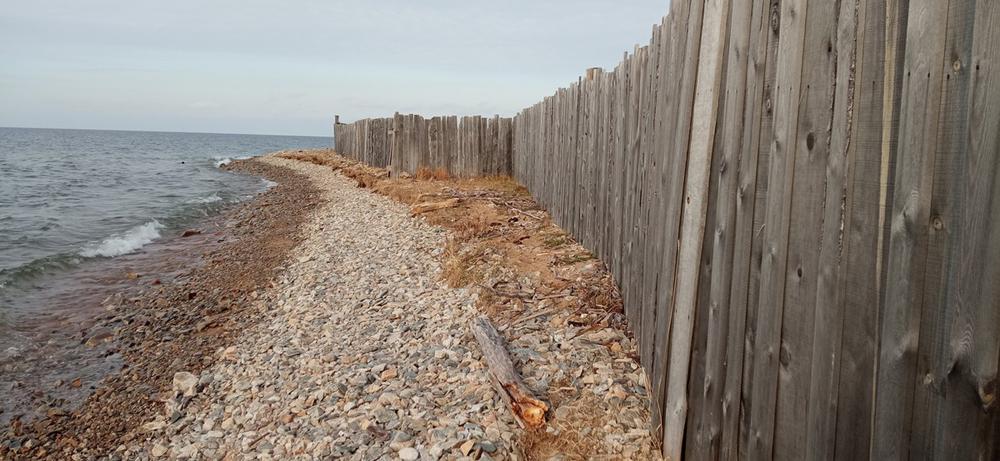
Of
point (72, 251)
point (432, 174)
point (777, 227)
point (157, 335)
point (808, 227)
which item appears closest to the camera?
point (808, 227)

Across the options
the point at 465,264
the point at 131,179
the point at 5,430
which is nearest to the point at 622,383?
the point at 465,264

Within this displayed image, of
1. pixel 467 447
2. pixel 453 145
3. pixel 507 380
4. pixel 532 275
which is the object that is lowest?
pixel 467 447

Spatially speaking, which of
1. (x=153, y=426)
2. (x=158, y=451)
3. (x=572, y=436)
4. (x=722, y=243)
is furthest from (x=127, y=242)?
(x=722, y=243)

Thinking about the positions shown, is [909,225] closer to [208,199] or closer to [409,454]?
[409,454]

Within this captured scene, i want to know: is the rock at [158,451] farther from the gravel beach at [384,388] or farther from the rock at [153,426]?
the rock at [153,426]

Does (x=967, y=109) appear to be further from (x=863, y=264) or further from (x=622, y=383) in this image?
(x=622, y=383)

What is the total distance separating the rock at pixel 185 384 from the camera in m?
5.04

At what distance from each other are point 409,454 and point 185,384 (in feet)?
9.29

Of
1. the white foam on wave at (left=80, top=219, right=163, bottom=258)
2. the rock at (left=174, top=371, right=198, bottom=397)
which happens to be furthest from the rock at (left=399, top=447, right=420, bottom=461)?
the white foam on wave at (left=80, top=219, right=163, bottom=258)

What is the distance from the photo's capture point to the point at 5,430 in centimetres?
473

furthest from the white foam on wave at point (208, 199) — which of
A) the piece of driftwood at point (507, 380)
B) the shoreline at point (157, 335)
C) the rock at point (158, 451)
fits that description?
the piece of driftwood at point (507, 380)

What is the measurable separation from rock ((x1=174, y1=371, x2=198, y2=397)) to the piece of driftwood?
239cm

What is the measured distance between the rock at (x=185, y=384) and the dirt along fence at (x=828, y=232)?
374 cm

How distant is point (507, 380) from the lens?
12.3 feet
